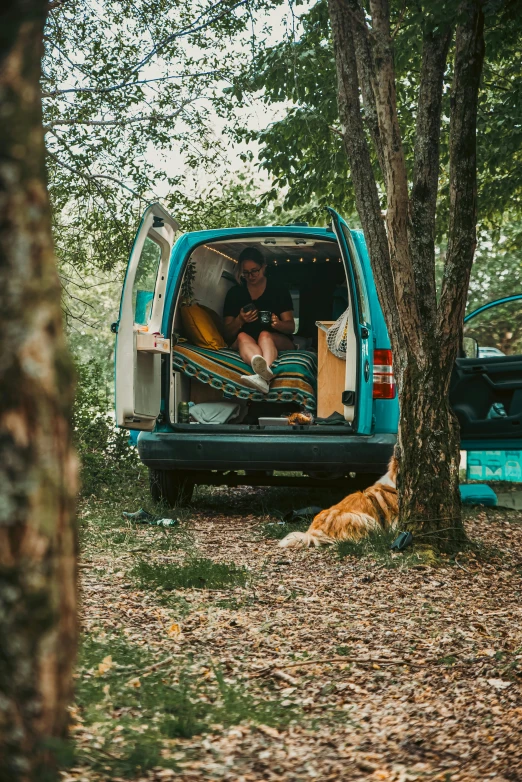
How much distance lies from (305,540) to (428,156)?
2.49 metres

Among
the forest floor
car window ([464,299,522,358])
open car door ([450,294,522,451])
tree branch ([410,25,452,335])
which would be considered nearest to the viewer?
the forest floor

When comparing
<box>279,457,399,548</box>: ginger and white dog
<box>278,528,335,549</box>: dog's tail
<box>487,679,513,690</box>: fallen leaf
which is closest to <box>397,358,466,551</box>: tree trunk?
<box>279,457,399,548</box>: ginger and white dog

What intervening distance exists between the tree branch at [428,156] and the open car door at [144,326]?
192cm

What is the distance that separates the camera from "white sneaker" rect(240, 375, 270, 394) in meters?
7.52

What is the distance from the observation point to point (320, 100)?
34.9 feet

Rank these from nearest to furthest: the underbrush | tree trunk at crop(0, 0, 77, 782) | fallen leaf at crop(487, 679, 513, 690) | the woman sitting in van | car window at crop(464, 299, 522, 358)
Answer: tree trunk at crop(0, 0, 77, 782), the underbrush, fallen leaf at crop(487, 679, 513, 690), the woman sitting in van, car window at crop(464, 299, 522, 358)

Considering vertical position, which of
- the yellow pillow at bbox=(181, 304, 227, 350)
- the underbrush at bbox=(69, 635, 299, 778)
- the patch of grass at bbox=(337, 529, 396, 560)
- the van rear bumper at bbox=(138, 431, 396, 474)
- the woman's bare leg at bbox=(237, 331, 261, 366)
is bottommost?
the patch of grass at bbox=(337, 529, 396, 560)

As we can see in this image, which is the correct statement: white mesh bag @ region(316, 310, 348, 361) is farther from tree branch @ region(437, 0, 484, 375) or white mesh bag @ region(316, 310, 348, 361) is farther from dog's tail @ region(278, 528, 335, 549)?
dog's tail @ region(278, 528, 335, 549)

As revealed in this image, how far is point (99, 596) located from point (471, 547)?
2.41m

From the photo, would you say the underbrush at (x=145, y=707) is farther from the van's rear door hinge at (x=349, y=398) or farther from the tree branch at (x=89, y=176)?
the tree branch at (x=89, y=176)

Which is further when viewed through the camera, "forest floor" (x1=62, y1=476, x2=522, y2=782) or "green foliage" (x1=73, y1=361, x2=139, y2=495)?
"green foliage" (x1=73, y1=361, x2=139, y2=495)

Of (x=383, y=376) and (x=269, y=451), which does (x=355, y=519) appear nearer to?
(x=269, y=451)

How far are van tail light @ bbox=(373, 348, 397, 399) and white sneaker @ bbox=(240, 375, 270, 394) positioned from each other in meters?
1.10

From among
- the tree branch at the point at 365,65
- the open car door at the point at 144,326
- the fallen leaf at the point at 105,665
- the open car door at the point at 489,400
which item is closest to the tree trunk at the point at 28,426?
the fallen leaf at the point at 105,665
